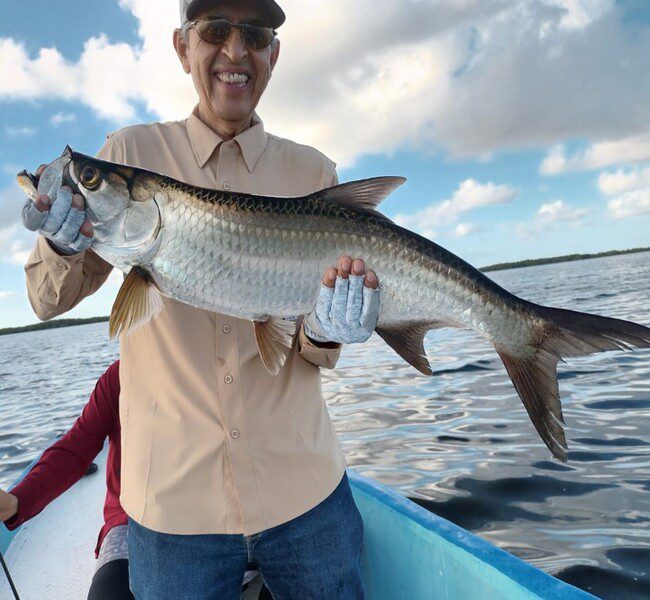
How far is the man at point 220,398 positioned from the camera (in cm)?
260

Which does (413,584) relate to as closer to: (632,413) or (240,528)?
(240,528)

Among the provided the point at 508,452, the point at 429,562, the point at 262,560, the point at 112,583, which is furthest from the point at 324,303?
the point at 508,452

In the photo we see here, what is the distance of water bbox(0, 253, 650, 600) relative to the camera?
203 inches

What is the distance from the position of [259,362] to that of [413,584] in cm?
206

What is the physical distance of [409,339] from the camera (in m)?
2.99

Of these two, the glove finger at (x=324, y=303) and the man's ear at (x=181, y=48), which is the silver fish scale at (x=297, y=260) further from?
the man's ear at (x=181, y=48)

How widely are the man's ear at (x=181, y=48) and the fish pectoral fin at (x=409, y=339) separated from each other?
6.05 ft

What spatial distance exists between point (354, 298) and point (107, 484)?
9.03 feet

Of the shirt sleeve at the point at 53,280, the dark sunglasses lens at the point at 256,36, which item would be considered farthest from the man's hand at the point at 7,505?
the dark sunglasses lens at the point at 256,36

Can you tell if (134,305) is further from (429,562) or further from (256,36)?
(429,562)

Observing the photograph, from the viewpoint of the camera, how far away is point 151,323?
282 cm

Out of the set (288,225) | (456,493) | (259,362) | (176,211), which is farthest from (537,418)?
(456,493)

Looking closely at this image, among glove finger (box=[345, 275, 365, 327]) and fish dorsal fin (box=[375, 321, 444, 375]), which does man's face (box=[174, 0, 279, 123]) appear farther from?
fish dorsal fin (box=[375, 321, 444, 375])

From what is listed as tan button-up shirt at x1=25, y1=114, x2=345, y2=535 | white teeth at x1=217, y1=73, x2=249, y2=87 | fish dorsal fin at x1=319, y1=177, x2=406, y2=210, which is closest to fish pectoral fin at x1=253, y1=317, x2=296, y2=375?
tan button-up shirt at x1=25, y1=114, x2=345, y2=535
